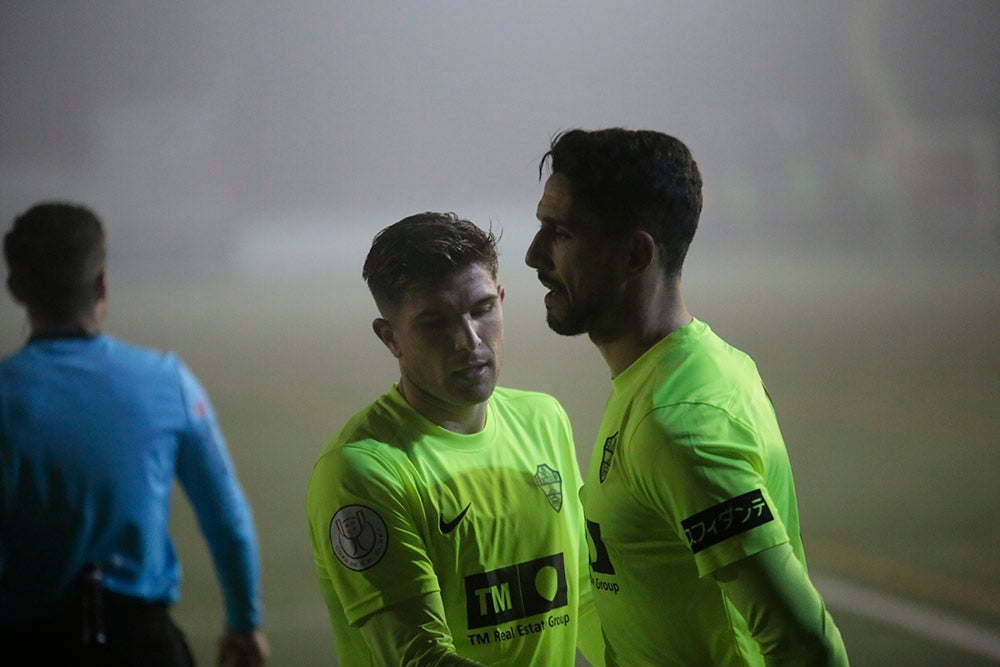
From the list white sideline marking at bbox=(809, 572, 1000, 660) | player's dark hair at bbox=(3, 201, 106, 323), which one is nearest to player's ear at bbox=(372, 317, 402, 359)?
player's dark hair at bbox=(3, 201, 106, 323)

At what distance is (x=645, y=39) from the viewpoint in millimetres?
2953

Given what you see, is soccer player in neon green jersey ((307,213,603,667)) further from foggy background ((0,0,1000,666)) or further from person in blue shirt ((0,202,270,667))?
foggy background ((0,0,1000,666))

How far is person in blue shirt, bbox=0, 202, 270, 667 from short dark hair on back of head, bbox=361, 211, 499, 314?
410mm

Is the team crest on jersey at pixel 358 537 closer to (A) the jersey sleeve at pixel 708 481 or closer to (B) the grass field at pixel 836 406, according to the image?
(A) the jersey sleeve at pixel 708 481

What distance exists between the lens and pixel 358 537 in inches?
67.6

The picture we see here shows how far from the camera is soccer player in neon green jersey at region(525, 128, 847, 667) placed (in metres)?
Answer: 1.50

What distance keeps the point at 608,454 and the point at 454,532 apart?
31 cm

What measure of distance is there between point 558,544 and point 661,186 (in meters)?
0.67

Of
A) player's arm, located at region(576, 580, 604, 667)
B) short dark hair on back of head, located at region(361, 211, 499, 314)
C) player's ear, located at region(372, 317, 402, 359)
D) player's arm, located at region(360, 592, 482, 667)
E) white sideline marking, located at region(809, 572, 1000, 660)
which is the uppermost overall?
short dark hair on back of head, located at region(361, 211, 499, 314)

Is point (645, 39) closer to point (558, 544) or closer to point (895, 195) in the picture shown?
point (895, 195)

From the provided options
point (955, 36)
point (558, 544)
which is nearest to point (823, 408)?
point (955, 36)

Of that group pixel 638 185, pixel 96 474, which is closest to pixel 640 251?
pixel 638 185

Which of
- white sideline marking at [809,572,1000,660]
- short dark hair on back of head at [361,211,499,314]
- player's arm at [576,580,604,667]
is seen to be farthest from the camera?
white sideline marking at [809,572,1000,660]

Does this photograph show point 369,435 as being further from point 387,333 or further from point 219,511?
point 219,511
